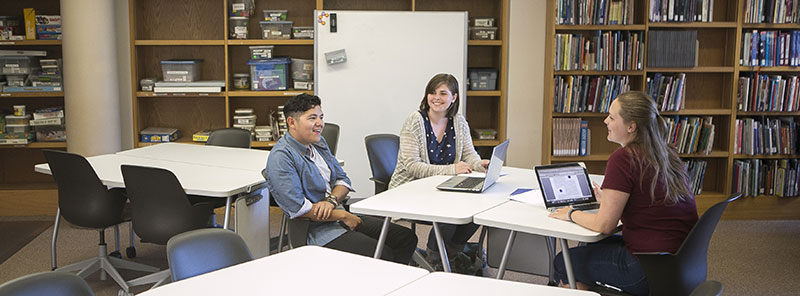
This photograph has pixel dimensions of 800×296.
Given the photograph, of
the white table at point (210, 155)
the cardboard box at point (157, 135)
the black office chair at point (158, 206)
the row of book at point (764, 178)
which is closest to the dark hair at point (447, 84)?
the white table at point (210, 155)

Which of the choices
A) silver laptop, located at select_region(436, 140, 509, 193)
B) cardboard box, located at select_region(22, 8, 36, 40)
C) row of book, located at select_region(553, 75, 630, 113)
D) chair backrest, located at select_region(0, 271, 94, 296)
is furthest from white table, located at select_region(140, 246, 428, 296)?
cardboard box, located at select_region(22, 8, 36, 40)

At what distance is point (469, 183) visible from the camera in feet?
12.7

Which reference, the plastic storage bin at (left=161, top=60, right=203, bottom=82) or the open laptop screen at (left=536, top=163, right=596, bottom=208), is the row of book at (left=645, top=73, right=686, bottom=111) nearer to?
the open laptop screen at (left=536, top=163, right=596, bottom=208)

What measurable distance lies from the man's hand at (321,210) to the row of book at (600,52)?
9.99ft

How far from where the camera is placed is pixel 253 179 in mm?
4078

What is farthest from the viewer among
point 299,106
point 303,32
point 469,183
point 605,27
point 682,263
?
Result: point 303,32

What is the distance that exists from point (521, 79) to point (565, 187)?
308 cm

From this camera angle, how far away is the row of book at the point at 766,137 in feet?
20.3

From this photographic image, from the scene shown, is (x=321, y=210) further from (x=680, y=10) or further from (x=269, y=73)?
(x=680, y=10)

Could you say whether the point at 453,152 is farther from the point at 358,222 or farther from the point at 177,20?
the point at 177,20

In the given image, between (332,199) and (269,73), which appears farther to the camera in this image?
(269,73)

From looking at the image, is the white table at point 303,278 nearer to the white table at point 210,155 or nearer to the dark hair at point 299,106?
the dark hair at point 299,106

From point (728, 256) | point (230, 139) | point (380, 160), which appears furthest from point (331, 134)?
point (728, 256)

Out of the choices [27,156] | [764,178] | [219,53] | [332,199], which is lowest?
[764,178]
